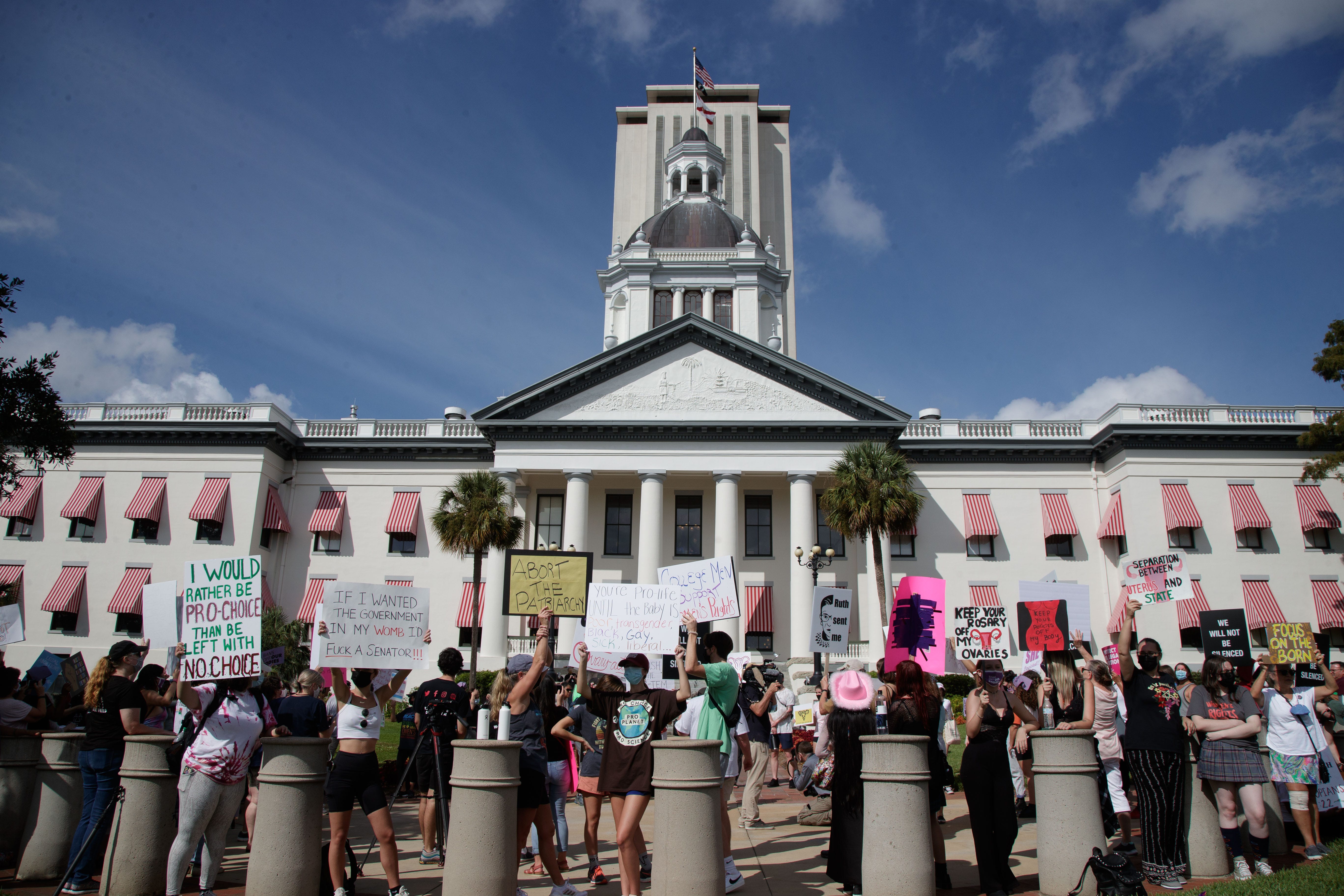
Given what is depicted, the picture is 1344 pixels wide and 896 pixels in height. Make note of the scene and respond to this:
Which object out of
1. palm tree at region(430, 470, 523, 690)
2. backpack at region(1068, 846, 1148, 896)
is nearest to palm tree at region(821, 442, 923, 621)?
palm tree at region(430, 470, 523, 690)

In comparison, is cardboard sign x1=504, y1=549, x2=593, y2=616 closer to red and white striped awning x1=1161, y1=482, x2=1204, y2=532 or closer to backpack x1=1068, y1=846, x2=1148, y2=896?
backpack x1=1068, y1=846, x2=1148, y2=896

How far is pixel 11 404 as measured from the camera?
19.6 meters

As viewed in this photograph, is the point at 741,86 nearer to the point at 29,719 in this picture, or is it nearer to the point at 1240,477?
the point at 1240,477

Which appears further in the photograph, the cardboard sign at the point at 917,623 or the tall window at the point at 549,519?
the tall window at the point at 549,519

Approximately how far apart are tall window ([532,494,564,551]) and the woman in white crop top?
27.3m

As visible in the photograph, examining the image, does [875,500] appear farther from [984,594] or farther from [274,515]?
[274,515]

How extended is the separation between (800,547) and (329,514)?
64.0ft

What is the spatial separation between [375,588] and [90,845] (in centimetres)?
327

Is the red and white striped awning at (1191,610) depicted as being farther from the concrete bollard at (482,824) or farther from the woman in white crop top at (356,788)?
the woman in white crop top at (356,788)

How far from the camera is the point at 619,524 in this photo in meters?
35.5

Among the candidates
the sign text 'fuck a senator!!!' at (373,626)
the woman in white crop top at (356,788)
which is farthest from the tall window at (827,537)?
the woman in white crop top at (356,788)

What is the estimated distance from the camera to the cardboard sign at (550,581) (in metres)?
14.2

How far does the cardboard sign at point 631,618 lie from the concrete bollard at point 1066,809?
4181mm

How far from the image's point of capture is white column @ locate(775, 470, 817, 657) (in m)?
30.9
